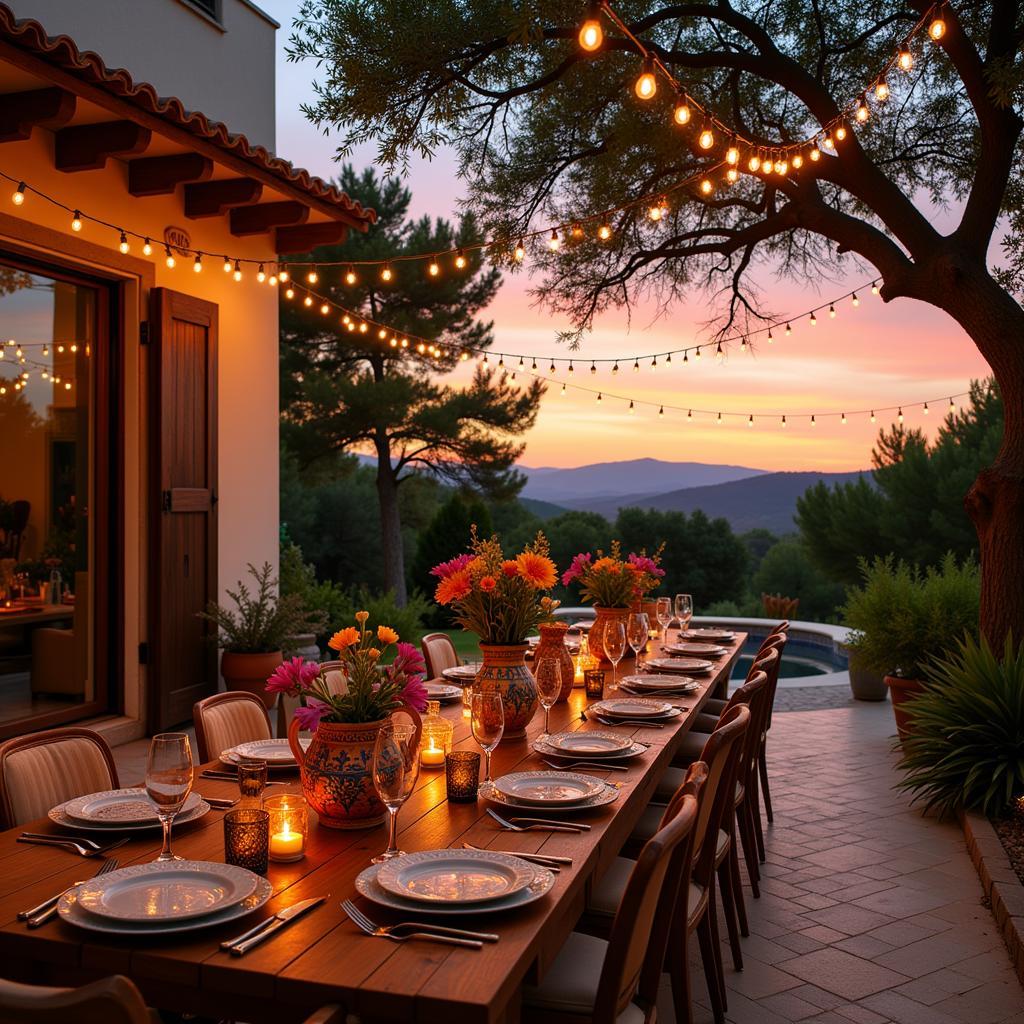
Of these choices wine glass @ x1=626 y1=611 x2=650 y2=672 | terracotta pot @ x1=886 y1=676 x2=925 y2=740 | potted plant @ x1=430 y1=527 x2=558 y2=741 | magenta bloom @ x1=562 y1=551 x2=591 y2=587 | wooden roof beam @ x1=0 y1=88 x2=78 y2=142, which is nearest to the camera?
potted plant @ x1=430 y1=527 x2=558 y2=741

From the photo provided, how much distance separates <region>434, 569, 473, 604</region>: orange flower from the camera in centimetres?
293

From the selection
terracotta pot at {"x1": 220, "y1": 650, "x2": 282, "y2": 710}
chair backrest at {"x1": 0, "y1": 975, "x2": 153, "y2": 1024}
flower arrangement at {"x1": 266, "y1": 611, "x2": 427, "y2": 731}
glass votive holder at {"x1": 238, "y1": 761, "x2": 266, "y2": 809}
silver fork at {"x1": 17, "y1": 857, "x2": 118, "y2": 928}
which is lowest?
terracotta pot at {"x1": 220, "y1": 650, "x2": 282, "y2": 710}

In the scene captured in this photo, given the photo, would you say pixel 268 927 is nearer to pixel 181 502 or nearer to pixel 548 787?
pixel 548 787

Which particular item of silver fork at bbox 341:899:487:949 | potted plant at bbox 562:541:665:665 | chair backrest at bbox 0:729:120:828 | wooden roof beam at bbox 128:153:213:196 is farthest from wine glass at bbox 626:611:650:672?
wooden roof beam at bbox 128:153:213:196

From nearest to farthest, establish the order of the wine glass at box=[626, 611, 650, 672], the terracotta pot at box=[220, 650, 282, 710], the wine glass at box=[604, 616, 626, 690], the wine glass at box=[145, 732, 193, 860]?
the wine glass at box=[145, 732, 193, 860]
the wine glass at box=[604, 616, 626, 690]
the wine glass at box=[626, 611, 650, 672]
the terracotta pot at box=[220, 650, 282, 710]

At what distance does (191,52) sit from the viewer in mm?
6504

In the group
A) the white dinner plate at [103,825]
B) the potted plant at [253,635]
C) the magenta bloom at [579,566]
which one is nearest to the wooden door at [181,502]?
the potted plant at [253,635]

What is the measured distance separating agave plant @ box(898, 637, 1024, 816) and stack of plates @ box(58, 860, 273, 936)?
148 inches

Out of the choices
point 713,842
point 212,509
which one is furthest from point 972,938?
point 212,509

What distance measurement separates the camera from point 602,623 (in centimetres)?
→ 434

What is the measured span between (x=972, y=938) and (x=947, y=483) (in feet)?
47.0

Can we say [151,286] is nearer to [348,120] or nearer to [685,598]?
[348,120]

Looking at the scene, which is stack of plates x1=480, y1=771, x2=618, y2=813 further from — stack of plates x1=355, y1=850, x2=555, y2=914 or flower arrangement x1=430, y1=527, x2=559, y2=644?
flower arrangement x1=430, y1=527, x2=559, y2=644

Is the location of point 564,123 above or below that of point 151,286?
above
